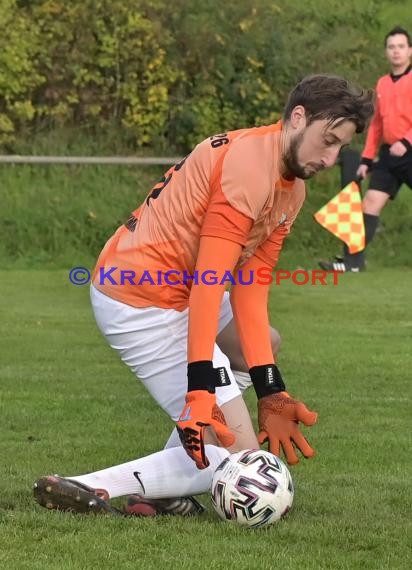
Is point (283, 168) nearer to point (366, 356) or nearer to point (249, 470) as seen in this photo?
point (249, 470)

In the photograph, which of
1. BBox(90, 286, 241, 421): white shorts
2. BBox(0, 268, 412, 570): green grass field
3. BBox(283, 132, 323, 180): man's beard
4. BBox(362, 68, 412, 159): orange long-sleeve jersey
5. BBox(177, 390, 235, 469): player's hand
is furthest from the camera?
BBox(362, 68, 412, 159): orange long-sleeve jersey

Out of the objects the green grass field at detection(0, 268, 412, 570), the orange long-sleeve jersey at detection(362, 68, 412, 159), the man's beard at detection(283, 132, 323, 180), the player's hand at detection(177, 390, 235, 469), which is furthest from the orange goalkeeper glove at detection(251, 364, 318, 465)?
the orange long-sleeve jersey at detection(362, 68, 412, 159)

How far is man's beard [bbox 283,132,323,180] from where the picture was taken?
4.20 m

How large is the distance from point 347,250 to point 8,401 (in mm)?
8058

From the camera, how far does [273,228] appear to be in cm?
453

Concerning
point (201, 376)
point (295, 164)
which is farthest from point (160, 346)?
point (295, 164)

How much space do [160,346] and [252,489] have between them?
643 millimetres

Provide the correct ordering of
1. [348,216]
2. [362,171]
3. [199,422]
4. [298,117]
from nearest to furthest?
[199,422] < [298,117] < [362,171] < [348,216]

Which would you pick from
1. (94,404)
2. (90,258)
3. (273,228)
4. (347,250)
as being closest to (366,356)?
(94,404)

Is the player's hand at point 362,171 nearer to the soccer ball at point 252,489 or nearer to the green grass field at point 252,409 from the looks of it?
the green grass field at point 252,409

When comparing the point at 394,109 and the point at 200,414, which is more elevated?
the point at 200,414

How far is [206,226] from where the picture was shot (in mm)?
4172

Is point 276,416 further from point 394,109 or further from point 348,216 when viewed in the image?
point 348,216

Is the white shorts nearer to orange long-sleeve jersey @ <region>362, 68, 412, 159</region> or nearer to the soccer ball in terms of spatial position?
the soccer ball
